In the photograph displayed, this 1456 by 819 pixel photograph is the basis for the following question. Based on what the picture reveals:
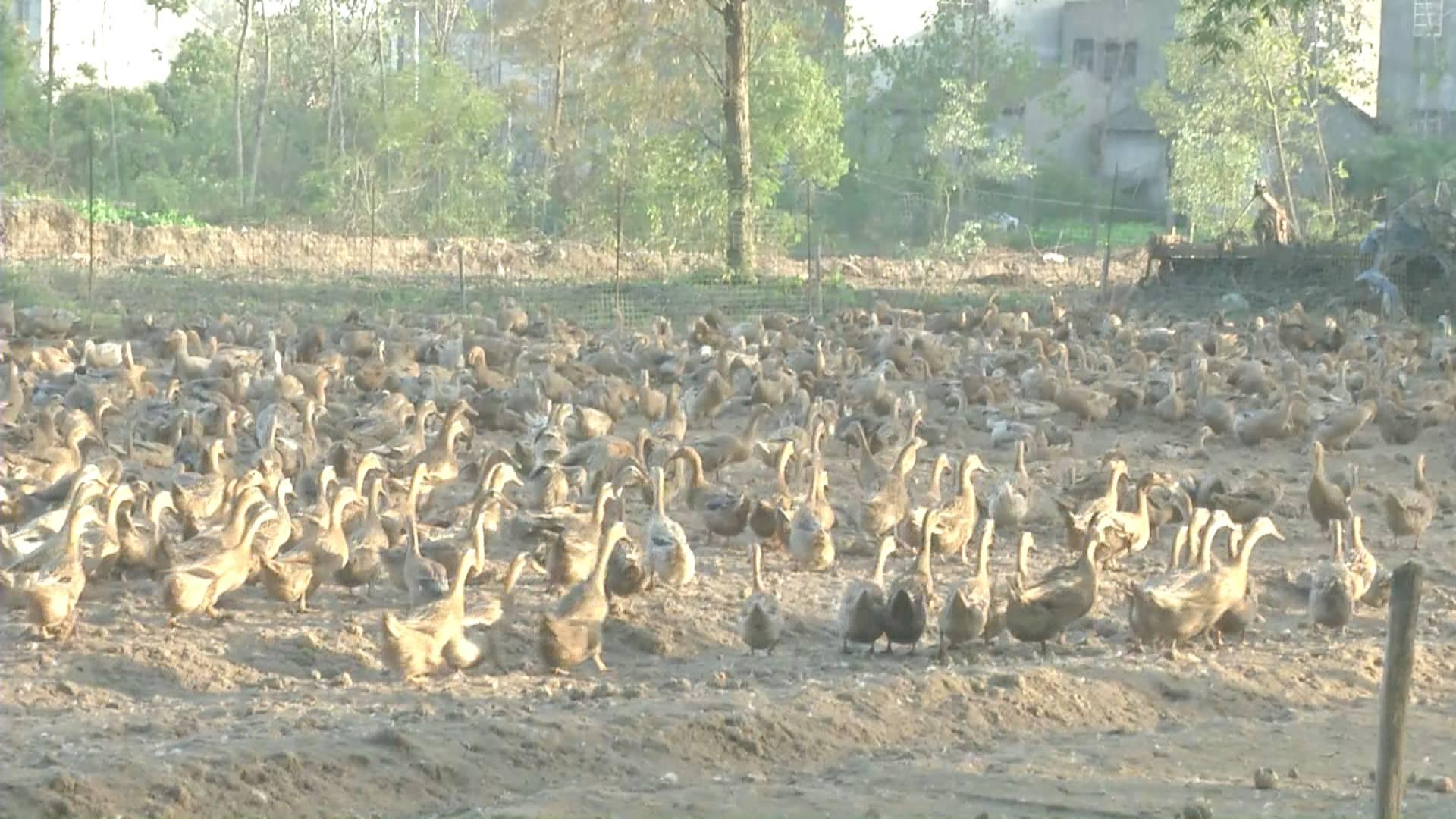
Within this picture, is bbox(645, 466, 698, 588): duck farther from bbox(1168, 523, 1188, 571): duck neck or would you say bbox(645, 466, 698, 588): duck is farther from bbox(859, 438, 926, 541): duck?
bbox(1168, 523, 1188, 571): duck neck

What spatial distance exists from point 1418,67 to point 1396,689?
57625mm

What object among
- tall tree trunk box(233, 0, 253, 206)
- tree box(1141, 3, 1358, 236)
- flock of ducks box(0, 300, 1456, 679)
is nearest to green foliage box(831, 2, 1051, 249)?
tree box(1141, 3, 1358, 236)

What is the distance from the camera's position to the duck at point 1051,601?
1112 cm

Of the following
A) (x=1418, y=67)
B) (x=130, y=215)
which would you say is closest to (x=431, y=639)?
(x=130, y=215)

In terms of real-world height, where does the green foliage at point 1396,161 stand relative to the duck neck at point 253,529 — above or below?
above

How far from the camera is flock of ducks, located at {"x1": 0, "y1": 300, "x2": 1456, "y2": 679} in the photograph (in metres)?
11.3

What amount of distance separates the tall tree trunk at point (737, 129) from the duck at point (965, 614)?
25.2m

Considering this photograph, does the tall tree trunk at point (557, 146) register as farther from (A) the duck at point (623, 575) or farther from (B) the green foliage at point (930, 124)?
(A) the duck at point (623, 575)

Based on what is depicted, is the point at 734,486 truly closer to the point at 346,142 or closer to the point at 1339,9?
the point at 1339,9

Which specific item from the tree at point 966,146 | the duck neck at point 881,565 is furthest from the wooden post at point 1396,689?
the tree at point 966,146

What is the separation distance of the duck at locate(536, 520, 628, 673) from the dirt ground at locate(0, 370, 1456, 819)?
0.40 feet

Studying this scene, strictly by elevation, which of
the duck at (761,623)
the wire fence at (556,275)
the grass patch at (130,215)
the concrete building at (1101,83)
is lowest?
the duck at (761,623)

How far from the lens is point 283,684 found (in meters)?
10.2

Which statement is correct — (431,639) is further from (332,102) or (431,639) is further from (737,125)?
(332,102)
